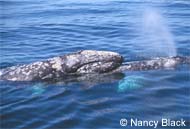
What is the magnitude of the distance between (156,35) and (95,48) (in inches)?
168

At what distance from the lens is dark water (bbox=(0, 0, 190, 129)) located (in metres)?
11.5

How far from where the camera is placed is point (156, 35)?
69.8 ft

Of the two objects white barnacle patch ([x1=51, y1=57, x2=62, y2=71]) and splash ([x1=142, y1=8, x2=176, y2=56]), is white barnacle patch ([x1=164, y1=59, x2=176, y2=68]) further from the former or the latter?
white barnacle patch ([x1=51, y1=57, x2=62, y2=71])

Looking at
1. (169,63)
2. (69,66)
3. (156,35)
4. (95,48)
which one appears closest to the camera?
(69,66)

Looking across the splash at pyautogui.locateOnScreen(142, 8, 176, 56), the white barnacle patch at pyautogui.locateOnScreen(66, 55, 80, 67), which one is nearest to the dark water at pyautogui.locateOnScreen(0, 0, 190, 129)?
the splash at pyautogui.locateOnScreen(142, 8, 176, 56)

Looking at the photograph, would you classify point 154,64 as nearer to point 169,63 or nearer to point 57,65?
point 169,63

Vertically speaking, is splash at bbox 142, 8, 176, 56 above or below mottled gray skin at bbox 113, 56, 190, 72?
above

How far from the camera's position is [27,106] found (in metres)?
12.3

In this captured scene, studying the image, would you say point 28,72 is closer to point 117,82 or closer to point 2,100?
point 2,100

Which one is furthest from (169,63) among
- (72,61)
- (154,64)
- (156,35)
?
(156,35)

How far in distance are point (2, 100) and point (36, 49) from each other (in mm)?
5901

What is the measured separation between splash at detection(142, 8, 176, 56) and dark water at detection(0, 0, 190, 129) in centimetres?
7

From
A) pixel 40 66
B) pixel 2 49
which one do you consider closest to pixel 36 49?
pixel 2 49

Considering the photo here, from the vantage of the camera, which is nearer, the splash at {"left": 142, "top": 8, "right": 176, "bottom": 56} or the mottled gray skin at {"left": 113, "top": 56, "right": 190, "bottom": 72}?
the mottled gray skin at {"left": 113, "top": 56, "right": 190, "bottom": 72}
